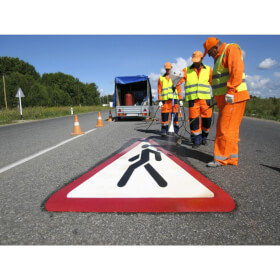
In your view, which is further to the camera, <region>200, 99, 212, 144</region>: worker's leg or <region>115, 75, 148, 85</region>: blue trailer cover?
<region>115, 75, 148, 85</region>: blue trailer cover

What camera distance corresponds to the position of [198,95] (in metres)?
4.84

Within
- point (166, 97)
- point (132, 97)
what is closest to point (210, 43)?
point (166, 97)

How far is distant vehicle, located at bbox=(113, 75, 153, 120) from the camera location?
1373 centimetres

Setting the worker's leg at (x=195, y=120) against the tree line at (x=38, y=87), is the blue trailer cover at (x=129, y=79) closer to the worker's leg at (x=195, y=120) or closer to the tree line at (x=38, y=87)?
the worker's leg at (x=195, y=120)

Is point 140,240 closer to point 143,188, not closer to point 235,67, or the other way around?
point 143,188

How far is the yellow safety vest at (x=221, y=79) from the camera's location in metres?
3.30

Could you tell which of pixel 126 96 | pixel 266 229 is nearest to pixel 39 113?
pixel 126 96

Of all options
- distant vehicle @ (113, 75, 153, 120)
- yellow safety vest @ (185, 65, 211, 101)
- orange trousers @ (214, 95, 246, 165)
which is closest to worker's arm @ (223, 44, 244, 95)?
orange trousers @ (214, 95, 246, 165)

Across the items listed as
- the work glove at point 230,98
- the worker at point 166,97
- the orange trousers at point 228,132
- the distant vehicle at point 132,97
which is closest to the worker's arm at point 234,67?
the work glove at point 230,98

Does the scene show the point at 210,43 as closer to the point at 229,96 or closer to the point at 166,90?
the point at 229,96

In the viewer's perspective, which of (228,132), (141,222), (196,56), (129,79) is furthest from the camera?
(129,79)

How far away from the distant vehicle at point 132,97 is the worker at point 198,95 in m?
8.64

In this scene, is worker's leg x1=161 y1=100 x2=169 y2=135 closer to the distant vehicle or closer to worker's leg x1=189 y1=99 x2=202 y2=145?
worker's leg x1=189 y1=99 x2=202 y2=145

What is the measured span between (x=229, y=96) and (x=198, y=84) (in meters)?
1.83
